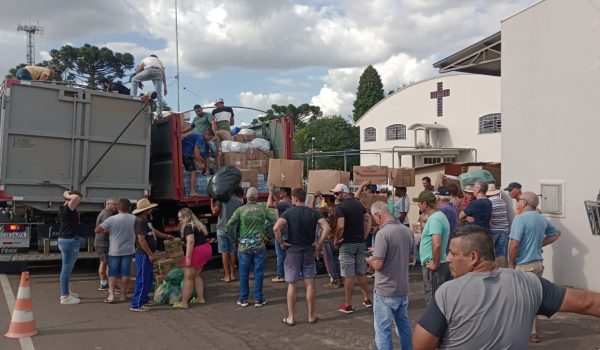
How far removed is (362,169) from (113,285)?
539 centimetres

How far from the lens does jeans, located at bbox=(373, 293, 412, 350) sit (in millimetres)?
4773

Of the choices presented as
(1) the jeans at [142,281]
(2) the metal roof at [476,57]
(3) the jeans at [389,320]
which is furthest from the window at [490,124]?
(3) the jeans at [389,320]

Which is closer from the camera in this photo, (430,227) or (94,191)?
(430,227)

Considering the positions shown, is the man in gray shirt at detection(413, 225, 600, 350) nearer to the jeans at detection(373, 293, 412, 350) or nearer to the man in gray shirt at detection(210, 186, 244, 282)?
the jeans at detection(373, 293, 412, 350)

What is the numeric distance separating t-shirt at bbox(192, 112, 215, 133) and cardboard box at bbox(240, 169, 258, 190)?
1341 millimetres

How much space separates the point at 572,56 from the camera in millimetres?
7914

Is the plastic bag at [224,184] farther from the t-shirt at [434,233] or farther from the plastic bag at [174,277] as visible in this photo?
the t-shirt at [434,233]

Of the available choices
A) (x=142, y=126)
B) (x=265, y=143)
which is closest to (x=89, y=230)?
(x=142, y=126)

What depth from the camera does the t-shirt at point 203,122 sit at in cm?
1107

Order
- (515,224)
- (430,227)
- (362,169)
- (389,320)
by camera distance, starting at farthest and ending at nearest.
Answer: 1. (362,169)
2. (515,224)
3. (430,227)
4. (389,320)

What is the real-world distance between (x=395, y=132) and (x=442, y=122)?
4.20 meters

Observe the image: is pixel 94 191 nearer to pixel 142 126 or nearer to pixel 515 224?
pixel 142 126

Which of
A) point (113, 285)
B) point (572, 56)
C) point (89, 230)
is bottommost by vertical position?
point (113, 285)

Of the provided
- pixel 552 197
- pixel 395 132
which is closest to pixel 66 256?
pixel 552 197
